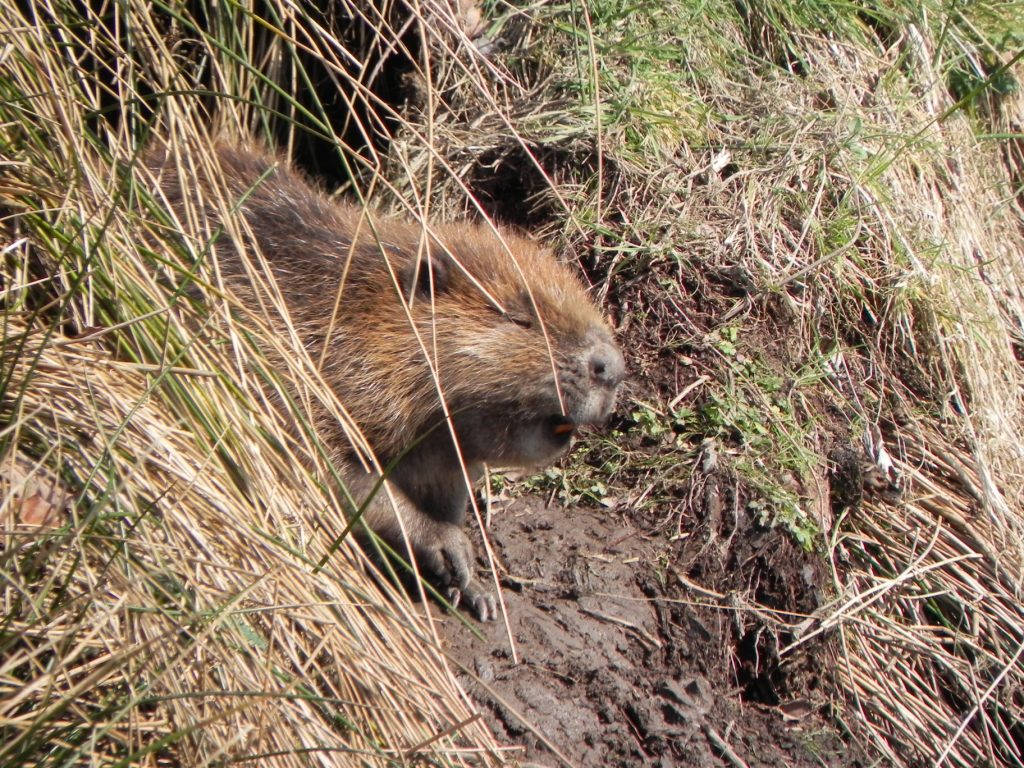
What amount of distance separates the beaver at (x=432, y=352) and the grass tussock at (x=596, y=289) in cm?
29

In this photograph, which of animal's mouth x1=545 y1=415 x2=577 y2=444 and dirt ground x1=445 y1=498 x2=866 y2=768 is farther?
animal's mouth x1=545 y1=415 x2=577 y2=444

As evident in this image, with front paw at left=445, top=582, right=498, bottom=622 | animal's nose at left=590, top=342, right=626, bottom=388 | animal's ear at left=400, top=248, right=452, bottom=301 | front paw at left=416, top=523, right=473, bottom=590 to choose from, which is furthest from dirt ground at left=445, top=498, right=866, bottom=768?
animal's ear at left=400, top=248, right=452, bottom=301

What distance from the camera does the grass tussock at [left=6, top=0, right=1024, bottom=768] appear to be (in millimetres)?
2055

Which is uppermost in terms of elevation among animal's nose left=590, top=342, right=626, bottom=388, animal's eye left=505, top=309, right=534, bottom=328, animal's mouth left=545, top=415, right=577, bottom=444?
animal's eye left=505, top=309, right=534, bottom=328

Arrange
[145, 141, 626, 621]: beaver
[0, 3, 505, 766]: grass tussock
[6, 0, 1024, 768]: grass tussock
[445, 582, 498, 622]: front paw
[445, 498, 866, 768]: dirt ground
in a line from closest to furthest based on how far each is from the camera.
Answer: [0, 3, 505, 766]: grass tussock, [6, 0, 1024, 768]: grass tussock, [445, 498, 866, 768]: dirt ground, [145, 141, 626, 621]: beaver, [445, 582, 498, 622]: front paw

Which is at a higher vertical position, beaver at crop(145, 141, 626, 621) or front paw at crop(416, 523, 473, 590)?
beaver at crop(145, 141, 626, 621)

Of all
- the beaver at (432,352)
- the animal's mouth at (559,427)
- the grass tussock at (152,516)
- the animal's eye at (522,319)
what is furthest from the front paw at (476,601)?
the grass tussock at (152,516)

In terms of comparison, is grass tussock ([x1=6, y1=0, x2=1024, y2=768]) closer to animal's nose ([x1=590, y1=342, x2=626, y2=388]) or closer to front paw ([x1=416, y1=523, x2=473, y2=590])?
front paw ([x1=416, y1=523, x2=473, y2=590])

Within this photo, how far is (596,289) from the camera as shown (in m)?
4.09

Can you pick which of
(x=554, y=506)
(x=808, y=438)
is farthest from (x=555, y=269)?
(x=808, y=438)

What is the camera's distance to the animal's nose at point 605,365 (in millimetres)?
3098

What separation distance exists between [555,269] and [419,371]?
524 mm

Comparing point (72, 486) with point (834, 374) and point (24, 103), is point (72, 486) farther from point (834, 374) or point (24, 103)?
point (834, 374)

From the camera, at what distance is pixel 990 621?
3.92 m
